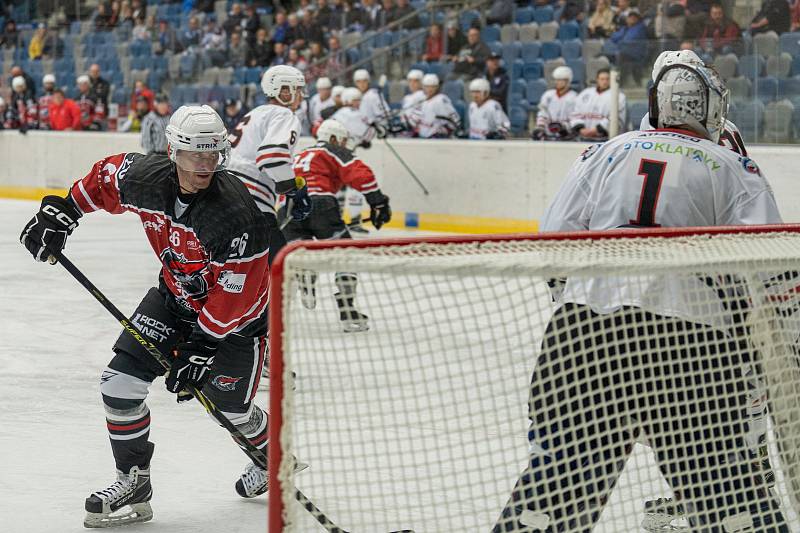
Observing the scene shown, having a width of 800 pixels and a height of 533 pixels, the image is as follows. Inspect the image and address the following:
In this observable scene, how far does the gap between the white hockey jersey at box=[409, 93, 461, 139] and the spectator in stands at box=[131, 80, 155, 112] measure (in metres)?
3.67

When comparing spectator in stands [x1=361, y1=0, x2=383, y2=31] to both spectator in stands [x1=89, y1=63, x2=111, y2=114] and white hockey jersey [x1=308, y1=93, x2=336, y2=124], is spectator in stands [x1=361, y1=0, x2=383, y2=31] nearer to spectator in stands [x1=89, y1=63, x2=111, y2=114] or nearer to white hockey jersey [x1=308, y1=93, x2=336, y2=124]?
white hockey jersey [x1=308, y1=93, x2=336, y2=124]

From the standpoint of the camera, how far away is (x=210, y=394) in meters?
3.45

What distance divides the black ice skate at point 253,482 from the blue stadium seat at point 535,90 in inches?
308

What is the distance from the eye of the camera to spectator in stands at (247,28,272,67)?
46.4 feet

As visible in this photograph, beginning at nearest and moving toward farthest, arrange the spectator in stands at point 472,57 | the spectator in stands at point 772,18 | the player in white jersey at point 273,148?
1. the player in white jersey at point 273,148
2. the spectator in stands at point 772,18
3. the spectator in stands at point 472,57

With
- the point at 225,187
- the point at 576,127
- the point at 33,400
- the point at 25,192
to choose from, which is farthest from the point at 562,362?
the point at 25,192

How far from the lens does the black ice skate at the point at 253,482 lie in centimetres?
358

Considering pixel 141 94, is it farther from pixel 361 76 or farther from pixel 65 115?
pixel 361 76

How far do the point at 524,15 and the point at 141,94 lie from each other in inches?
189

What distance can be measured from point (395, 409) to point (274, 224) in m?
2.86

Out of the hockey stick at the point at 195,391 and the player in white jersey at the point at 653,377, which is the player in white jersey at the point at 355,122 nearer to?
the hockey stick at the point at 195,391

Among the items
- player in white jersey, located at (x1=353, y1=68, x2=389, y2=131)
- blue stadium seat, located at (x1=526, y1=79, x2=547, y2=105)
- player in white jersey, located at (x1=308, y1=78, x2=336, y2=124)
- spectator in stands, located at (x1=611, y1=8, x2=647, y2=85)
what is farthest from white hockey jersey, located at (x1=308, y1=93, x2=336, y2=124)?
spectator in stands, located at (x1=611, y1=8, x2=647, y2=85)

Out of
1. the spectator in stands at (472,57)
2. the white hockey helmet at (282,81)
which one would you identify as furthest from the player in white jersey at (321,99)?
the white hockey helmet at (282,81)

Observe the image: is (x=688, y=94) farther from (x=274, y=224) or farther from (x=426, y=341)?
(x=274, y=224)
